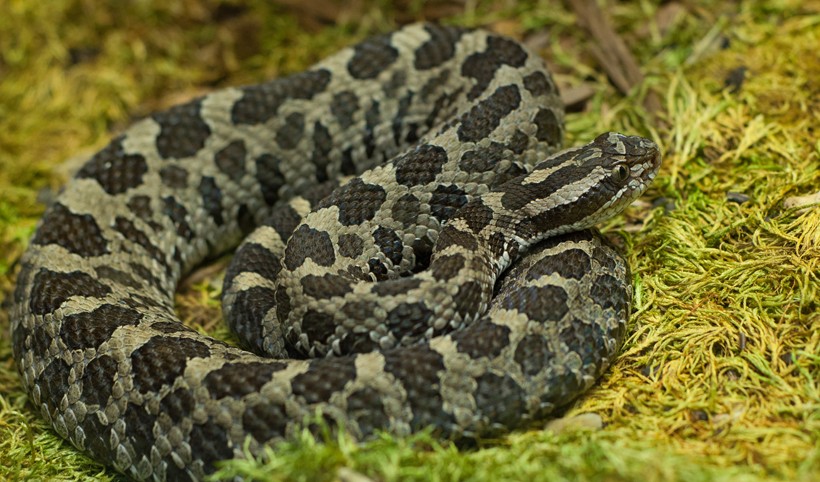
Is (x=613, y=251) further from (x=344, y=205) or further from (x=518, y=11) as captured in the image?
(x=518, y=11)

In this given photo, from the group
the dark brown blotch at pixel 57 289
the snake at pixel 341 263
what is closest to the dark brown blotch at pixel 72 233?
the snake at pixel 341 263

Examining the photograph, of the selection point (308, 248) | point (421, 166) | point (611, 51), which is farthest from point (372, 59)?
point (308, 248)

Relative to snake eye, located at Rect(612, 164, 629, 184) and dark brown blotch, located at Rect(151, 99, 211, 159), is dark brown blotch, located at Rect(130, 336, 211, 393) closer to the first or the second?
dark brown blotch, located at Rect(151, 99, 211, 159)

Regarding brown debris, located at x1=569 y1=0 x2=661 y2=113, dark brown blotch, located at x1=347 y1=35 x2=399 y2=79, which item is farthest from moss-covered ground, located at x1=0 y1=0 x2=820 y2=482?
dark brown blotch, located at x1=347 y1=35 x2=399 y2=79

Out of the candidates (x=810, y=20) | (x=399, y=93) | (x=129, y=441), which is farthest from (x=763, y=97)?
(x=129, y=441)

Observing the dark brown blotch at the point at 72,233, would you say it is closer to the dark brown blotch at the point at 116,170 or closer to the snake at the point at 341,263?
the snake at the point at 341,263

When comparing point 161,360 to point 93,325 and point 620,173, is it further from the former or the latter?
point 620,173
